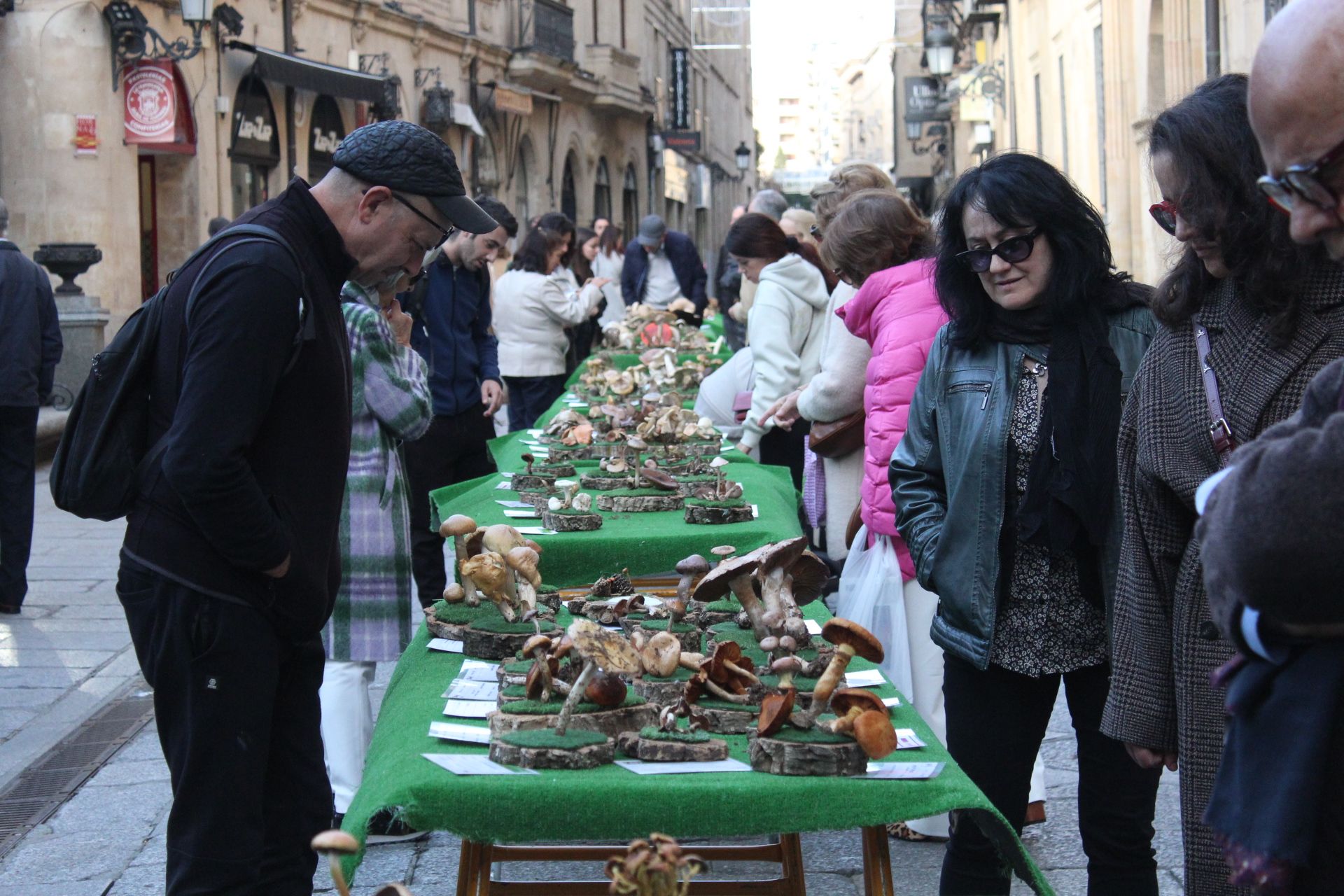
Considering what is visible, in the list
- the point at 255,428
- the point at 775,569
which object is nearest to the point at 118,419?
the point at 255,428

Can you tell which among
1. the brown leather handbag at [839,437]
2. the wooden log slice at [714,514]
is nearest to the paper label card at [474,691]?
the wooden log slice at [714,514]

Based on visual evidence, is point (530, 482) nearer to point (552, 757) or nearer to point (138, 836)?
point (138, 836)

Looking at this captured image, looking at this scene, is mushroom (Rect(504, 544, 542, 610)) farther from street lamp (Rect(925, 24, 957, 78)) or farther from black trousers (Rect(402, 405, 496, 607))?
street lamp (Rect(925, 24, 957, 78))

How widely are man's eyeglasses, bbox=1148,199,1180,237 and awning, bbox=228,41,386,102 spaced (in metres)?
16.6

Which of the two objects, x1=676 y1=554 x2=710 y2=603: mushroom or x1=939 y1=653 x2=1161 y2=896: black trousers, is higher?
x1=676 y1=554 x2=710 y2=603: mushroom

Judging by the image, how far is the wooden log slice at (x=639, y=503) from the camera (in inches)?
190

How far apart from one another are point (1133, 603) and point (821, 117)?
131875mm

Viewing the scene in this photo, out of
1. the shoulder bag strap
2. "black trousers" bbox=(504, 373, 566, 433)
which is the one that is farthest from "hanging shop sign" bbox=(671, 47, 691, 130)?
the shoulder bag strap

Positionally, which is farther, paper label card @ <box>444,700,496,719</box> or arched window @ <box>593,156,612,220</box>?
arched window @ <box>593,156,612,220</box>

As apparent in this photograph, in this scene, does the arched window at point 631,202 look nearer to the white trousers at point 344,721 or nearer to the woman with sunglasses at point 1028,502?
the white trousers at point 344,721

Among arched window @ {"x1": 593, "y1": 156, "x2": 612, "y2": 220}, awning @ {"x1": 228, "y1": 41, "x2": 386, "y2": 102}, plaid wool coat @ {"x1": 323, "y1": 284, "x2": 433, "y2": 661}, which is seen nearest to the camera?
plaid wool coat @ {"x1": 323, "y1": 284, "x2": 433, "y2": 661}

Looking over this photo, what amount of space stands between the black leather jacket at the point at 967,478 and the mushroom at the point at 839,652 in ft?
1.26

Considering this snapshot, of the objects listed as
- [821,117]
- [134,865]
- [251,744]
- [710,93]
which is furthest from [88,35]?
[821,117]

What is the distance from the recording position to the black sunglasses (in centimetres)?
294
